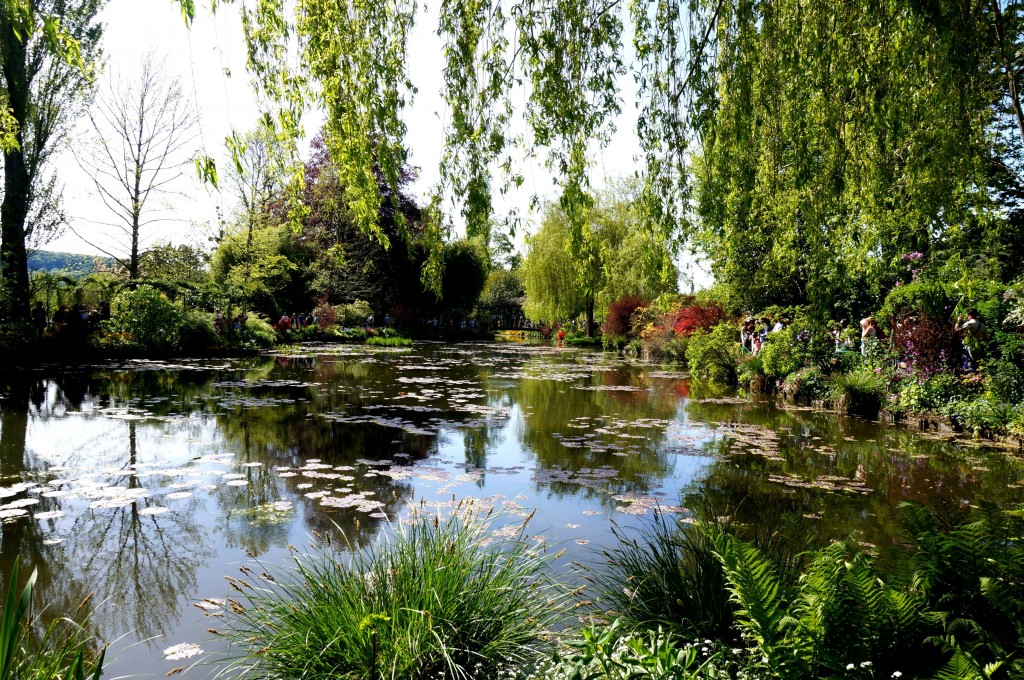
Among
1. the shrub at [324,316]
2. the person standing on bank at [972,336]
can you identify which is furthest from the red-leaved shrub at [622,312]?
the person standing on bank at [972,336]

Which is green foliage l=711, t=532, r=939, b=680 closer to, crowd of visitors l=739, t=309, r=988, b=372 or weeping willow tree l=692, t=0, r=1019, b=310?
weeping willow tree l=692, t=0, r=1019, b=310

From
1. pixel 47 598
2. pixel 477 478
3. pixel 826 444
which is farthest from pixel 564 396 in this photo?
pixel 47 598

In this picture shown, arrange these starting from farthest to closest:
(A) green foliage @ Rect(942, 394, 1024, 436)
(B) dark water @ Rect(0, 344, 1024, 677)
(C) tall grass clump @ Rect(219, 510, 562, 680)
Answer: (A) green foliage @ Rect(942, 394, 1024, 436) < (B) dark water @ Rect(0, 344, 1024, 677) < (C) tall grass clump @ Rect(219, 510, 562, 680)

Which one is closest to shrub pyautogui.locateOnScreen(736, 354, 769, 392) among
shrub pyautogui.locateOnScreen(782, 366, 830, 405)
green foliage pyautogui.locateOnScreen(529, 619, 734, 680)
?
shrub pyautogui.locateOnScreen(782, 366, 830, 405)

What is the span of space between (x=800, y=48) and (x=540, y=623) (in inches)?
179

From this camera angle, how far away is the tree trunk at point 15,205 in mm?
15688

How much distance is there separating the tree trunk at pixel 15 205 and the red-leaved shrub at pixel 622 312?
844 inches

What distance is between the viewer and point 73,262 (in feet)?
168

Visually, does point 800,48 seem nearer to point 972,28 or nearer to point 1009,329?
point 972,28

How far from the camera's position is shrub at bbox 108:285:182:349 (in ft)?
60.6

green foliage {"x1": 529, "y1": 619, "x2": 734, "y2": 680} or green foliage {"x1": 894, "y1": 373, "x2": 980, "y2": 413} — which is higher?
green foliage {"x1": 894, "y1": 373, "x2": 980, "y2": 413}

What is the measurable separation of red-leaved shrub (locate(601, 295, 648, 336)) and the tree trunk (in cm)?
2143

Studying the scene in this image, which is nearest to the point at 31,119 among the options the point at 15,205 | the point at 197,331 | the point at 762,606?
the point at 15,205

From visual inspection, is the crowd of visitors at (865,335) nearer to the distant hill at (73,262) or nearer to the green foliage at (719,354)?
the green foliage at (719,354)
